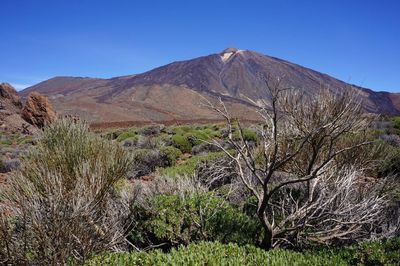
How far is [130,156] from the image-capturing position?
21.6 ft

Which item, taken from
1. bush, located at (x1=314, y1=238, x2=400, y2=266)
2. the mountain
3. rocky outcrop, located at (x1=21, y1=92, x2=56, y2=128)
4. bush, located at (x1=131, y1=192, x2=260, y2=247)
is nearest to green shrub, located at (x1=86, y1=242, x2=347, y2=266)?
bush, located at (x1=314, y1=238, x2=400, y2=266)

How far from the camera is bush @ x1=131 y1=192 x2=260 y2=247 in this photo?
4.53 metres

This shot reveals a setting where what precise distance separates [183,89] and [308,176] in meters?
101

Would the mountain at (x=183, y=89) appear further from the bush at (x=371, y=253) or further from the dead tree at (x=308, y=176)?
the bush at (x=371, y=253)

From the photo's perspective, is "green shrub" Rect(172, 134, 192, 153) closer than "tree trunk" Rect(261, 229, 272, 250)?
No

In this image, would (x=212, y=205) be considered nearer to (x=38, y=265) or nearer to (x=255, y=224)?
(x=255, y=224)

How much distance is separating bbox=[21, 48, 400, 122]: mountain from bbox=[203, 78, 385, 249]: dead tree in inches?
2176

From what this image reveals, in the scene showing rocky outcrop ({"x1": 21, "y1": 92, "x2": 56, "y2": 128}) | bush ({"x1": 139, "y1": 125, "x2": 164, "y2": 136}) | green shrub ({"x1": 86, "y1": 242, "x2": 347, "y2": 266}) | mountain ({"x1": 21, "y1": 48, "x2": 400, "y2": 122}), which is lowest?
green shrub ({"x1": 86, "y1": 242, "x2": 347, "y2": 266})

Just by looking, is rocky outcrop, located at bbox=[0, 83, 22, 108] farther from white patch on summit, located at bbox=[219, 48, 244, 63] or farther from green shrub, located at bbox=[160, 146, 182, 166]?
white patch on summit, located at bbox=[219, 48, 244, 63]

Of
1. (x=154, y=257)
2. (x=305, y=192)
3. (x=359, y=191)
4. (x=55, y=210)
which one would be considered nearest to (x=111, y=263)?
(x=154, y=257)

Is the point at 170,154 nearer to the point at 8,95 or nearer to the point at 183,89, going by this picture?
the point at 8,95


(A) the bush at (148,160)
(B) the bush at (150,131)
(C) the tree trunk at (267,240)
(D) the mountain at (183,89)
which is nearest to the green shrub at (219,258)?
(C) the tree trunk at (267,240)

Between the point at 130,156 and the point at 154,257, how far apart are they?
3555mm

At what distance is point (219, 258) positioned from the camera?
305cm
